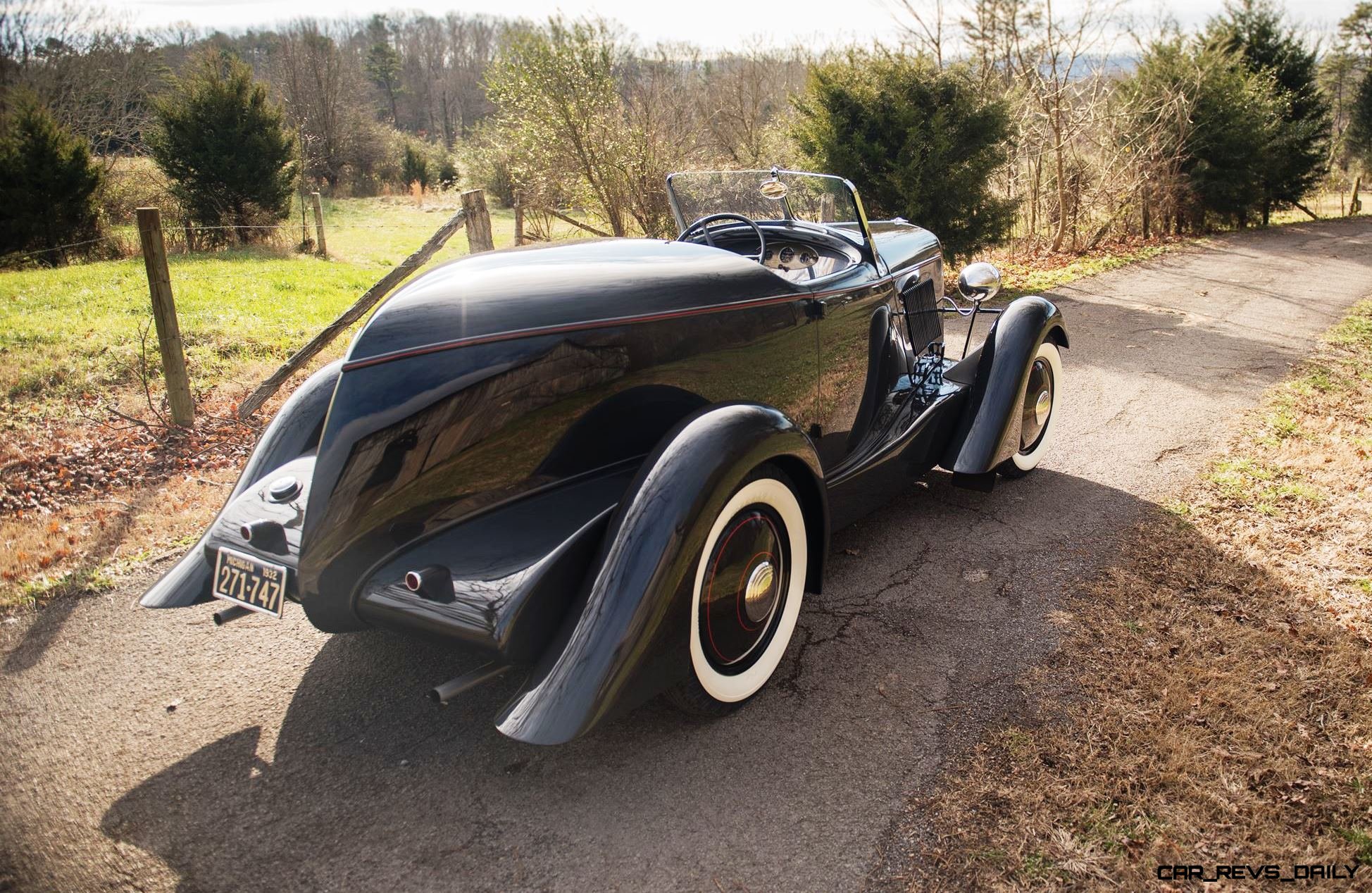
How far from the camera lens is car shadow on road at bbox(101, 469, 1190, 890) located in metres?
2.08

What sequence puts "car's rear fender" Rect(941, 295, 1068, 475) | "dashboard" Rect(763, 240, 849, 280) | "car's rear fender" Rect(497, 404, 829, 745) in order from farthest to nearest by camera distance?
"dashboard" Rect(763, 240, 849, 280), "car's rear fender" Rect(941, 295, 1068, 475), "car's rear fender" Rect(497, 404, 829, 745)

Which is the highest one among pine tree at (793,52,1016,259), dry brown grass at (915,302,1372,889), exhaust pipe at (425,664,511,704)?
pine tree at (793,52,1016,259)

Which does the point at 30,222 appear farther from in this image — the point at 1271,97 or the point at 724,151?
the point at 1271,97

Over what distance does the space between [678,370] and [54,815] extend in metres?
2.16

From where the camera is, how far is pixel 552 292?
2.48 m

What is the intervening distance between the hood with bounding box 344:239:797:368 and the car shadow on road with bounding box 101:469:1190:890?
958 mm

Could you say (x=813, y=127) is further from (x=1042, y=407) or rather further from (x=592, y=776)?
(x=592, y=776)

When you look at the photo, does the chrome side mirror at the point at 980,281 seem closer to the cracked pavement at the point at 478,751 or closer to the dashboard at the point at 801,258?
the dashboard at the point at 801,258

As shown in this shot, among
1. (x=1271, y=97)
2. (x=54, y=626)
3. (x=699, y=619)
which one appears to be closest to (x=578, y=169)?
(x=54, y=626)

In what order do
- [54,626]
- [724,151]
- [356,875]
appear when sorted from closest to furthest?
[356,875]
[54,626]
[724,151]

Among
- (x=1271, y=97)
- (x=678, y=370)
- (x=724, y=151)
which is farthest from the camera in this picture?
(x=724, y=151)

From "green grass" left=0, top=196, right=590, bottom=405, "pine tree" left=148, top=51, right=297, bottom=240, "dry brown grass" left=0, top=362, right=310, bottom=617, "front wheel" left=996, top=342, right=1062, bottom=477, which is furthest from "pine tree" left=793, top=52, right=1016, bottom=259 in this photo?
"pine tree" left=148, top=51, right=297, bottom=240

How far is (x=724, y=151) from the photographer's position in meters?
18.9

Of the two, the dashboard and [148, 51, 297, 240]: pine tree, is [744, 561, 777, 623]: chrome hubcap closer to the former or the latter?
the dashboard
